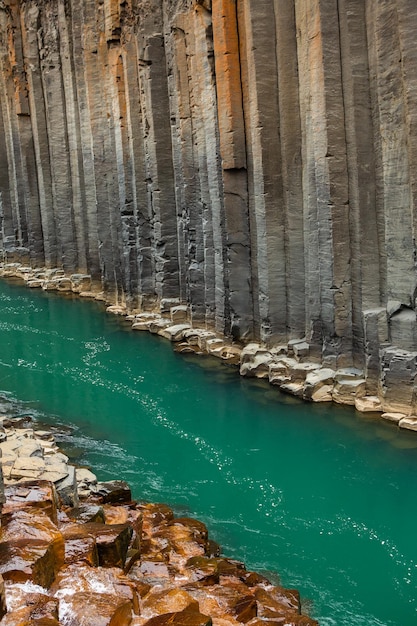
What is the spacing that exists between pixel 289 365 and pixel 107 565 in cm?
760

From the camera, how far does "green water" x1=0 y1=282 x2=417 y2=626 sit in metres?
8.02

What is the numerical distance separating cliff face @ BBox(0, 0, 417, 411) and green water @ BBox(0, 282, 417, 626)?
138 centimetres

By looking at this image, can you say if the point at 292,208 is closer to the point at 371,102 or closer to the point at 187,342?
the point at 371,102

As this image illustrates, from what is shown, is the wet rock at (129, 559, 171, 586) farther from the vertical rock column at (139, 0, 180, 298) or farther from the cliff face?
the vertical rock column at (139, 0, 180, 298)

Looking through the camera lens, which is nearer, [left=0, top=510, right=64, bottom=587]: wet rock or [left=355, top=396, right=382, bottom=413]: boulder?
[left=0, top=510, right=64, bottom=587]: wet rock

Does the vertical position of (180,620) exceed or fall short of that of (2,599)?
it falls short

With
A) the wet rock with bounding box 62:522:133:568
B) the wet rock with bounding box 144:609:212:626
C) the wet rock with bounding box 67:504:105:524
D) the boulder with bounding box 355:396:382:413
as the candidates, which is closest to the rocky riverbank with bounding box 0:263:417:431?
the boulder with bounding box 355:396:382:413

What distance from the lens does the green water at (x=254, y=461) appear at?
802 centimetres

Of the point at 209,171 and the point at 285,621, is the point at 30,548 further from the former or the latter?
the point at 209,171

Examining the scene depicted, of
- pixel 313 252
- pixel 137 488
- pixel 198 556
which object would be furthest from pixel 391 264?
pixel 198 556

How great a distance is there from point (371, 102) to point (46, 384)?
8.71 m

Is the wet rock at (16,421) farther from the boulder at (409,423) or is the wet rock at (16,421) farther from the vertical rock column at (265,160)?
the boulder at (409,423)

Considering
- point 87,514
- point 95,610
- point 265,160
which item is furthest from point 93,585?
point 265,160

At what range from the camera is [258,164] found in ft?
47.0
